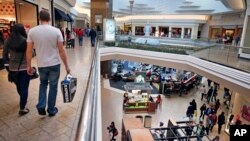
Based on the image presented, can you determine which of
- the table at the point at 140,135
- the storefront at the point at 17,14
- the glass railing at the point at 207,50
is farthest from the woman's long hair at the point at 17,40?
the glass railing at the point at 207,50

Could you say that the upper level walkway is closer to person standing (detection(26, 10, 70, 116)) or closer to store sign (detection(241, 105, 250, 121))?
store sign (detection(241, 105, 250, 121))

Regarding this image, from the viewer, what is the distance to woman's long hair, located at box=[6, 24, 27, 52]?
319 cm

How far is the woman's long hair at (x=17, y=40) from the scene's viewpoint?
319 centimetres

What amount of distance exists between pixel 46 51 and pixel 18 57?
65 centimetres

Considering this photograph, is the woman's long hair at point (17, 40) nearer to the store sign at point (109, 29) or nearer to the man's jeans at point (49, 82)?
the man's jeans at point (49, 82)

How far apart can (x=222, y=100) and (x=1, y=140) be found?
18.9 meters

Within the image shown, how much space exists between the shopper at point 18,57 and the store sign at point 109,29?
38.3 ft

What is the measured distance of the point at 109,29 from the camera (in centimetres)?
1494

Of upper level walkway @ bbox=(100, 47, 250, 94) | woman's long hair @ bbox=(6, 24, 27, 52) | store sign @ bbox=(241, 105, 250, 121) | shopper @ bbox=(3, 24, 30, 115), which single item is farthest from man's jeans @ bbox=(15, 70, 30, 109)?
store sign @ bbox=(241, 105, 250, 121)

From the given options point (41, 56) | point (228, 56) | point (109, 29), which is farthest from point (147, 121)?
point (41, 56)

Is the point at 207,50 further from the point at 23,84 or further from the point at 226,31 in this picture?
the point at 226,31

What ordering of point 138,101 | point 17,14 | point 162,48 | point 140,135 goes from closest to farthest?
1. point 140,135
2. point 17,14
3. point 162,48
4. point 138,101

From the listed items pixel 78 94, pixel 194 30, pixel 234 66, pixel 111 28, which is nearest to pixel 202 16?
pixel 194 30

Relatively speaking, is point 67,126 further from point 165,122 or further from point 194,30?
point 194,30
